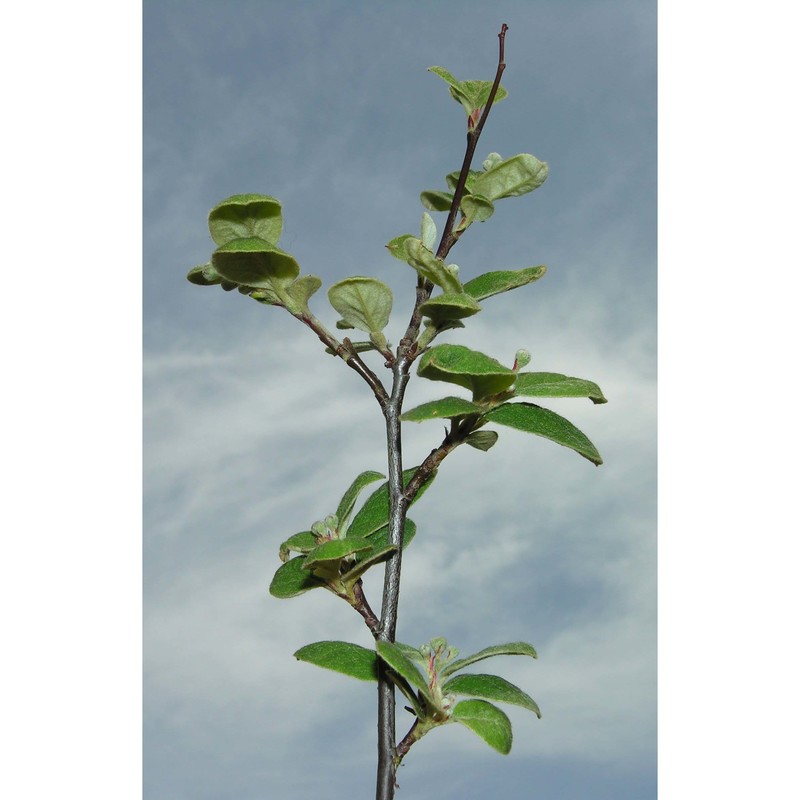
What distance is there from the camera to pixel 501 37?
1452 mm

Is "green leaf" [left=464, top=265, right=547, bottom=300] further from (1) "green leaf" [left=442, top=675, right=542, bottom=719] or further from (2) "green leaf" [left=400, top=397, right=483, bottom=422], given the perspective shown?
(1) "green leaf" [left=442, top=675, right=542, bottom=719]

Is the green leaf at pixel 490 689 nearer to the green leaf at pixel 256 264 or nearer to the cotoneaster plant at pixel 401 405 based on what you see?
the cotoneaster plant at pixel 401 405

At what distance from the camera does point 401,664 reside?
1.18 metres

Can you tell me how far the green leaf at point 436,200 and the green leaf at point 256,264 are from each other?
0.35 m

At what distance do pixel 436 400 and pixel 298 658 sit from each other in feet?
1.41

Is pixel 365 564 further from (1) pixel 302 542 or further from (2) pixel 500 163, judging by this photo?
(2) pixel 500 163

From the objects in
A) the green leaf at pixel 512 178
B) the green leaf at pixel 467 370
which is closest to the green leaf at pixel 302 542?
the green leaf at pixel 467 370

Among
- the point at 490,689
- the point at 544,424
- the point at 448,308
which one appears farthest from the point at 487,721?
the point at 448,308

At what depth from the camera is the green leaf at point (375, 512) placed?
1.40m

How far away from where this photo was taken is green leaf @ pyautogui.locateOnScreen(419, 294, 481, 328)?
122cm

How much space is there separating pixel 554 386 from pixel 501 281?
19cm

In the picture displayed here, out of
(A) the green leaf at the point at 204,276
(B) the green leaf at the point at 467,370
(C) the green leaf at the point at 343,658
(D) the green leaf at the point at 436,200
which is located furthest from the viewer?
(D) the green leaf at the point at 436,200

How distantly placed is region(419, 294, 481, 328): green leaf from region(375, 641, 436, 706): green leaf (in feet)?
1.53

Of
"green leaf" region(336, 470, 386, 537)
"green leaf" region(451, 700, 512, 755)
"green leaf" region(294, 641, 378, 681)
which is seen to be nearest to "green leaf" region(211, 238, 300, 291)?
"green leaf" region(336, 470, 386, 537)
